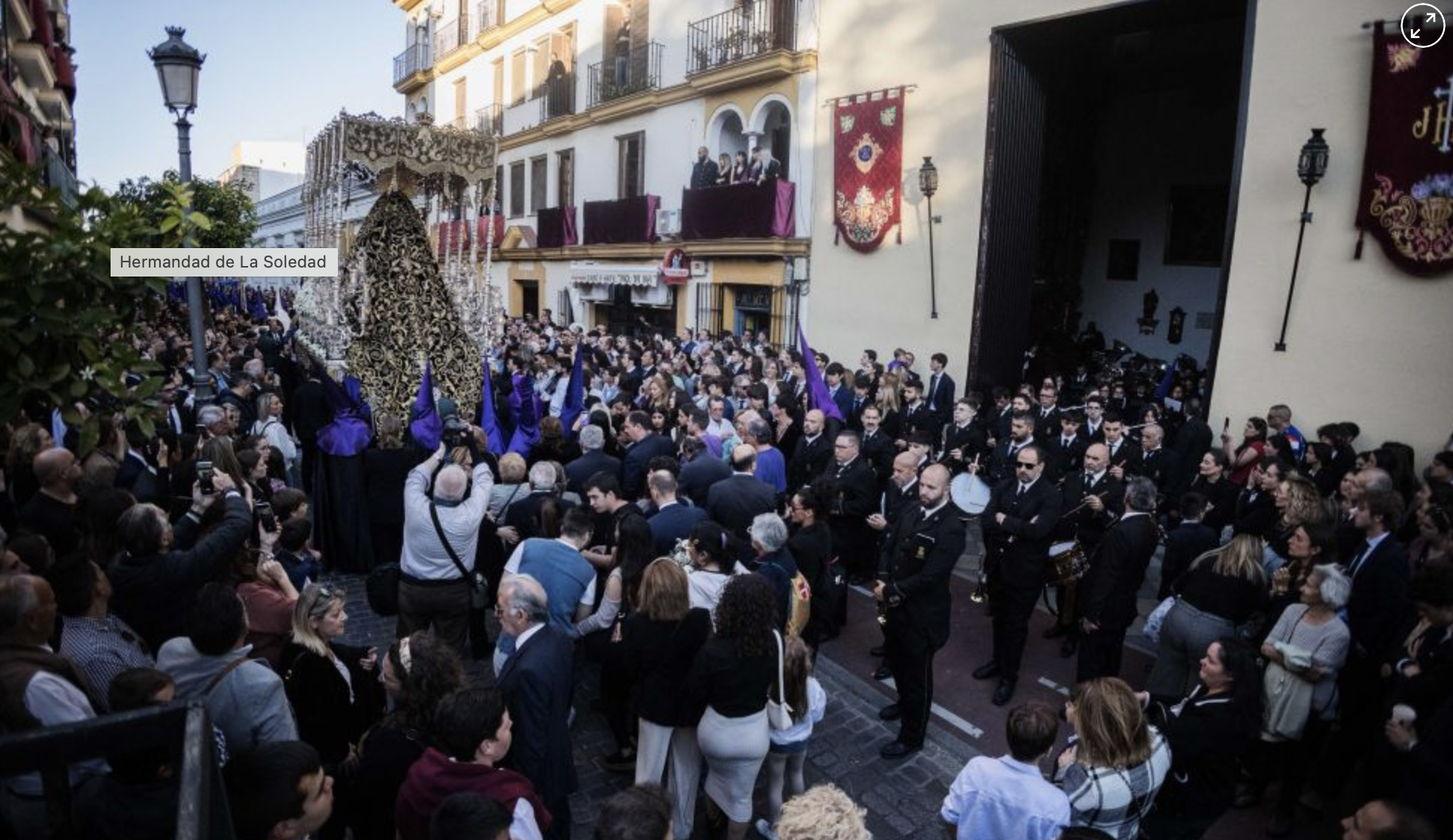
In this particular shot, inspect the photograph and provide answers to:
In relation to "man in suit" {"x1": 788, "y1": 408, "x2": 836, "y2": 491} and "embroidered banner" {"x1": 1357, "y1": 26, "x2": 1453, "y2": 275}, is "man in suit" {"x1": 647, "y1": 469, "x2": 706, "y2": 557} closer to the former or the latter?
"man in suit" {"x1": 788, "y1": 408, "x2": 836, "y2": 491}

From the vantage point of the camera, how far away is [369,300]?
29.1 ft

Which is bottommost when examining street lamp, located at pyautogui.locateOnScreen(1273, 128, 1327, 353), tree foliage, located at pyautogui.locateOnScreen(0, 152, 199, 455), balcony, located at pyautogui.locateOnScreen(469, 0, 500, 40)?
tree foliage, located at pyautogui.locateOnScreen(0, 152, 199, 455)

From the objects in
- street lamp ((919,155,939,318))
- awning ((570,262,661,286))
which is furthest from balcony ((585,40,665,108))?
street lamp ((919,155,939,318))

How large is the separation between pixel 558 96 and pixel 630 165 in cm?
403

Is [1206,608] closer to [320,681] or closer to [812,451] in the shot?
[812,451]

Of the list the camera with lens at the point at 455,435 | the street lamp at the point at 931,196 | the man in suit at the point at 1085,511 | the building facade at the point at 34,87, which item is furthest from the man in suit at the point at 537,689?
the street lamp at the point at 931,196

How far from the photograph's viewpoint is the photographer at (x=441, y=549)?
5016 mm

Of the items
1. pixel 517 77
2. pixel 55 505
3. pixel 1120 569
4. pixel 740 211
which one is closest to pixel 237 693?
pixel 55 505

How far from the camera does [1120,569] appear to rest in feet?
17.0

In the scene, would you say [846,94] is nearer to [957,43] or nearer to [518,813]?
[957,43]

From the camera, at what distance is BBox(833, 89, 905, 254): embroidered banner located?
45.4ft

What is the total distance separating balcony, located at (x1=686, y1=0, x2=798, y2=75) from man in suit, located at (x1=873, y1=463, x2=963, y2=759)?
1307 centimetres

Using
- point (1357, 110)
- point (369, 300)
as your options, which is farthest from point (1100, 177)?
point (369, 300)

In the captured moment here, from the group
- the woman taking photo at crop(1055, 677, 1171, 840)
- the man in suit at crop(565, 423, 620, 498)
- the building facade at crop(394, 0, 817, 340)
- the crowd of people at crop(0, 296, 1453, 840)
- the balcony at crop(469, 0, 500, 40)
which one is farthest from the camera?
the balcony at crop(469, 0, 500, 40)
